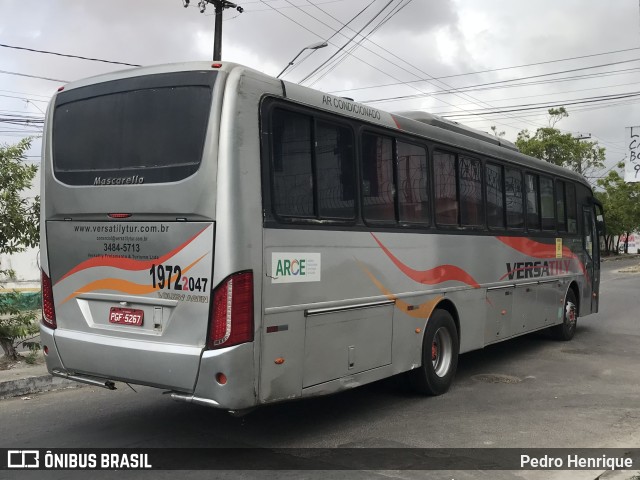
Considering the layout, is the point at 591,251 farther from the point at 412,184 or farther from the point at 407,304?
the point at 407,304

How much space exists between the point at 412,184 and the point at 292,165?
2.10m

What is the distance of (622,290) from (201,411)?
2056 cm

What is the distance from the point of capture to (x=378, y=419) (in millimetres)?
6672

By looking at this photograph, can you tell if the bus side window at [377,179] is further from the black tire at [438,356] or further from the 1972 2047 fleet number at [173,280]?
the 1972 2047 fleet number at [173,280]

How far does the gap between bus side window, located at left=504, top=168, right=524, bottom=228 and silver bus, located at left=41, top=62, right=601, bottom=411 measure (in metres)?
2.38

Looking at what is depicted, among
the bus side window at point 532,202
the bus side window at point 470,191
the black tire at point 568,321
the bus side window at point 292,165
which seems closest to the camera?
the bus side window at point 292,165

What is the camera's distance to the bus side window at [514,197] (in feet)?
30.9

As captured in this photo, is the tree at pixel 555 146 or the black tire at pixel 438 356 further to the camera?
the tree at pixel 555 146

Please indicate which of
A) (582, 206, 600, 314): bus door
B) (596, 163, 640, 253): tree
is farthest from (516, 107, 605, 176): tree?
(582, 206, 600, 314): bus door

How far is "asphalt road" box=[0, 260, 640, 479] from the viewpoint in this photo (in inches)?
230

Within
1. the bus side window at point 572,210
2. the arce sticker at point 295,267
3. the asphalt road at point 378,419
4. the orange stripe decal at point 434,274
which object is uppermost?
the bus side window at point 572,210

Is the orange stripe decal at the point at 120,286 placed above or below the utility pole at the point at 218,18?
below

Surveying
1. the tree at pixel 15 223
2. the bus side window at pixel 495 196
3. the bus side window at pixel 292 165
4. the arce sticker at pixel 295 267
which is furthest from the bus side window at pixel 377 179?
the tree at pixel 15 223

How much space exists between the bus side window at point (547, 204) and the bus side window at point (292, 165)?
20.4 ft
